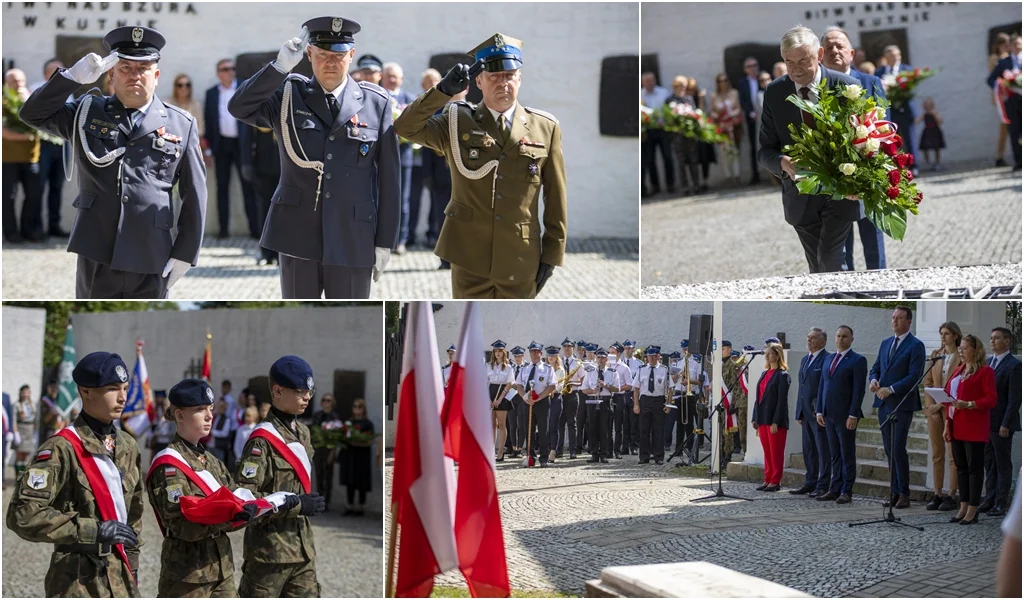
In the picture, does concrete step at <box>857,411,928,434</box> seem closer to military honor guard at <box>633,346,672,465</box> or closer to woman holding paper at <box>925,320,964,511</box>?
woman holding paper at <box>925,320,964,511</box>

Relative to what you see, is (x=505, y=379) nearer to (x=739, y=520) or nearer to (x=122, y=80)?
(x=739, y=520)

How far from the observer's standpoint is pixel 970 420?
5973 mm

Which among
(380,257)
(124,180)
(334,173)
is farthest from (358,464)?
(124,180)

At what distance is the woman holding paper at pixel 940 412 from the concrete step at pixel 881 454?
0.05 meters

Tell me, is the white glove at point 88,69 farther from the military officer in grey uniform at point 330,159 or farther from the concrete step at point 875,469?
the concrete step at point 875,469

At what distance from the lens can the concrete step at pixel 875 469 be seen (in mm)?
6016

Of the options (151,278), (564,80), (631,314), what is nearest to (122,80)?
(151,278)

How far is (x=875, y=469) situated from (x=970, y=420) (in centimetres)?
54

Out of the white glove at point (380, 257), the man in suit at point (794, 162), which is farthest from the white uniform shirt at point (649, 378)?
the white glove at point (380, 257)

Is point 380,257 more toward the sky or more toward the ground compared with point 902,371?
more toward the sky

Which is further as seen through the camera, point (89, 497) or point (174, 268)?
point (174, 268)

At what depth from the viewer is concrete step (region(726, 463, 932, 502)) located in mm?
5993

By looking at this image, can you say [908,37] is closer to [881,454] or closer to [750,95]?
[750,95]

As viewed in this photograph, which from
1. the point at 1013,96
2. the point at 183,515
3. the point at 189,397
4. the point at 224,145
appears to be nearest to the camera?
the point at 183,515
